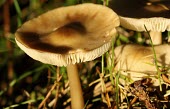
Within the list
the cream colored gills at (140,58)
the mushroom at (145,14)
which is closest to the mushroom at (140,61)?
the cream colored gills at (140,58)

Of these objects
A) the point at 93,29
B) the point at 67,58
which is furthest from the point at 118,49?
the point at 67,58

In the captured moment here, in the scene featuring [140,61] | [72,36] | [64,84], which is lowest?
[64,84]

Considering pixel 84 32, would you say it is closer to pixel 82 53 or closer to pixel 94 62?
pixel 82 53

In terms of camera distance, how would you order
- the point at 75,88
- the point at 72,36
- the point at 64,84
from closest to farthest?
the point at 72,36
the point at 75,88
the point at 64,84

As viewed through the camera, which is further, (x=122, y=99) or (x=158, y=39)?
(x=158, y=39)

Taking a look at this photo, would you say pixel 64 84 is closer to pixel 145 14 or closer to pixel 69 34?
pixel 69 34

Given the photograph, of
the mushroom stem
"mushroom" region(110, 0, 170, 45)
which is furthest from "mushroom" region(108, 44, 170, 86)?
the mushroom stem

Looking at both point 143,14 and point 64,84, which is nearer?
point 143,14

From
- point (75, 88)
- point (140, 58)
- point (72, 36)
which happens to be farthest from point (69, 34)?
point (140, 58)
